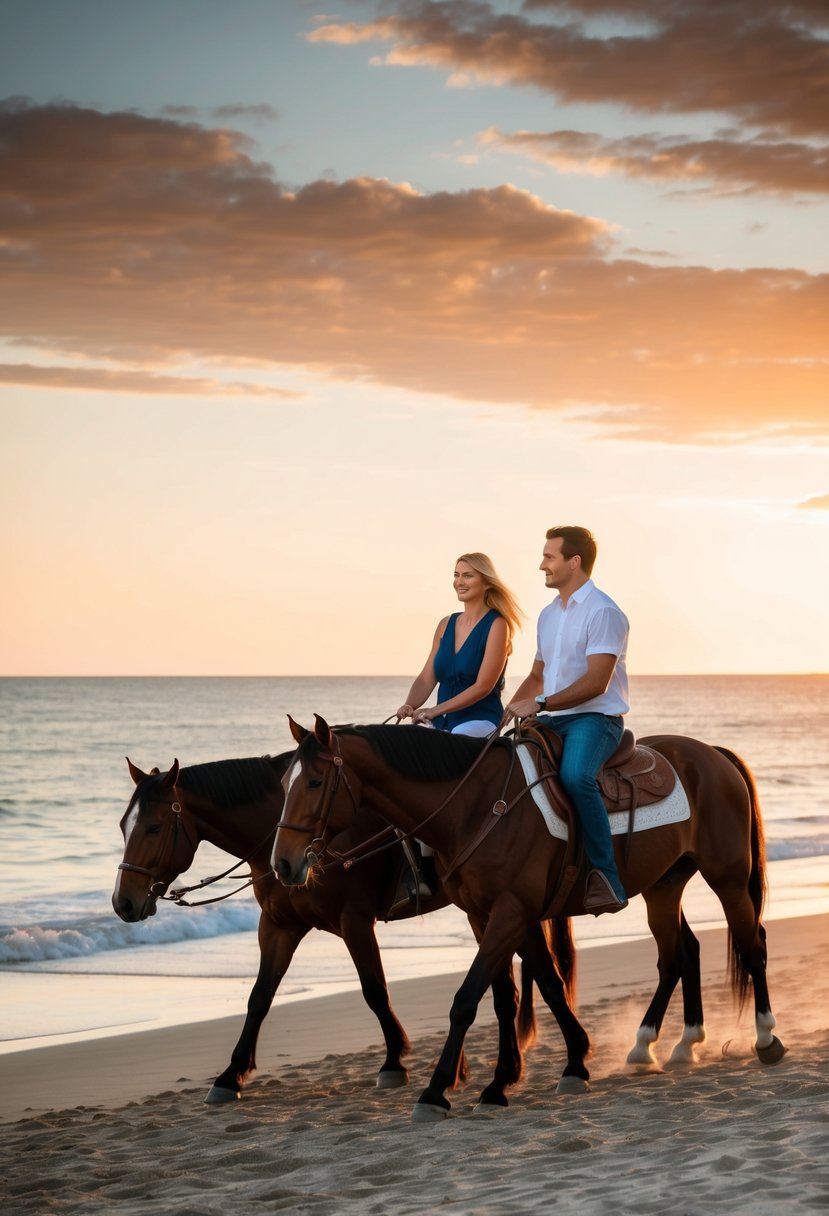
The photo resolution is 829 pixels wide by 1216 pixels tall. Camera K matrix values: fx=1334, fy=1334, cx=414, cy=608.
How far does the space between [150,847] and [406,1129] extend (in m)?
1.62

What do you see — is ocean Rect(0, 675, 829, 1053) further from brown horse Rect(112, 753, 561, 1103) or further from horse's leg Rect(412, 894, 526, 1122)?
horse's leg Rect(412, 894, 526, 1122)

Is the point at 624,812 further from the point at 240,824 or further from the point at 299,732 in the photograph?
the point at 240,824

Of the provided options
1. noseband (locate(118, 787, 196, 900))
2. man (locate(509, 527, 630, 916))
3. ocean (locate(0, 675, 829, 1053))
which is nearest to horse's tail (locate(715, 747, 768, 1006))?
man (locate(509, 527, 630, 916))

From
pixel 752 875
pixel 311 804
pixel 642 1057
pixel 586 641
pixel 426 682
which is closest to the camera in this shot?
pixel 311 804

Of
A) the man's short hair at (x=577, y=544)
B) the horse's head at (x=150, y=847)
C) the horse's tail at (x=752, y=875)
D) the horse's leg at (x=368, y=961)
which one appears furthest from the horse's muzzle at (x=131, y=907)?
the horse's tail at (x=752, y=875)

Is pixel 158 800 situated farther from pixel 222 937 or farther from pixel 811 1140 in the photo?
pixel 222 937

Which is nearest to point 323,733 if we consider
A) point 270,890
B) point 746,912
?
point 270,890

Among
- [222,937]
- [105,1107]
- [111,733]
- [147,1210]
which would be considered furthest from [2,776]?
[147,1210]

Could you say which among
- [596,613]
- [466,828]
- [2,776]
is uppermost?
[596,613]

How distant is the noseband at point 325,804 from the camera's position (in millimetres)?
5332

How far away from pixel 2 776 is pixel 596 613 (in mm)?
31658

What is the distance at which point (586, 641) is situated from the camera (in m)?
6.11

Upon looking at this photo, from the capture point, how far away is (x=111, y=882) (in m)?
16.3

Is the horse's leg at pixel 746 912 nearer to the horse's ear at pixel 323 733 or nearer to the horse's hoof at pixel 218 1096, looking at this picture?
the horse's ear at pixel 323 733
